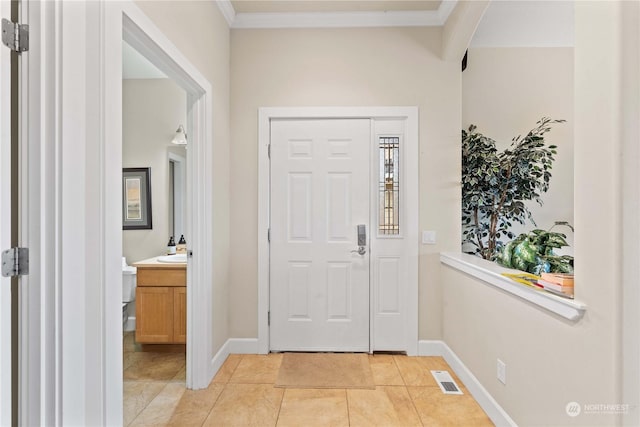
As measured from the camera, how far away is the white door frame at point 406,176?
9.03 feet

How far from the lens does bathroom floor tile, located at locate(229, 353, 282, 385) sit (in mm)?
2330

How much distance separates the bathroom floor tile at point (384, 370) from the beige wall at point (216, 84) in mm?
1245

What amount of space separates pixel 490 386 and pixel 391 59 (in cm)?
256

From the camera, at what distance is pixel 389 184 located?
2.81 meters

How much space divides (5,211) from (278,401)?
5.84 feet

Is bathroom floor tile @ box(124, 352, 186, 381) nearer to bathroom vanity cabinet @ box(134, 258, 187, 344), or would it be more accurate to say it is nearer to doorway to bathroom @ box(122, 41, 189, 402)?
bathroom vanity cabinet @ box(134, 258, 187, 344)

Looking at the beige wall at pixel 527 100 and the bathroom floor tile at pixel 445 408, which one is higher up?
the beige wall at pixel 527 100

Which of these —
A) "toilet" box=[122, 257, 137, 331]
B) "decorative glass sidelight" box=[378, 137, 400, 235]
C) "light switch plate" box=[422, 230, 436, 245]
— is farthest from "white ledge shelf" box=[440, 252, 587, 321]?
"toilet" box=[122, 257, 137, 331]

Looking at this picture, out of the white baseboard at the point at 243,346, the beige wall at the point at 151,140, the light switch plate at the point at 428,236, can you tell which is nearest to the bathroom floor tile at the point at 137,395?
the white baseboard at the point at 243,346

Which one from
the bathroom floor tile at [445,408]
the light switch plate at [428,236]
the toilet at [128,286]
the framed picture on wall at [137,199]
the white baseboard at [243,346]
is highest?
the framed picture on wall at [137,199]

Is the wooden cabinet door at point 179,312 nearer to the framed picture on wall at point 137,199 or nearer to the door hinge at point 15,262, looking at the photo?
the framed picture on wall at point 137,199

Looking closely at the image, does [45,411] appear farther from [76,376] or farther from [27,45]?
[27,45]

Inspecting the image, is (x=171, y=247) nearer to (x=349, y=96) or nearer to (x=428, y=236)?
(x=349, y=96)

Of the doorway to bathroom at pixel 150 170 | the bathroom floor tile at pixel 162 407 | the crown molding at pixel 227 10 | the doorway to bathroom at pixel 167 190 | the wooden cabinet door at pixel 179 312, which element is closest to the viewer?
the doorway to bathroom at pixel 167 190
